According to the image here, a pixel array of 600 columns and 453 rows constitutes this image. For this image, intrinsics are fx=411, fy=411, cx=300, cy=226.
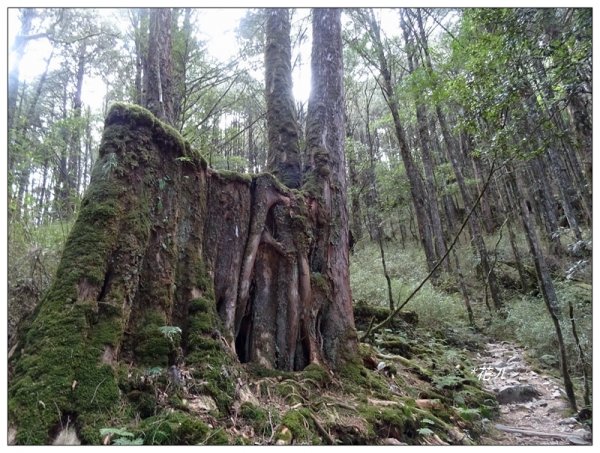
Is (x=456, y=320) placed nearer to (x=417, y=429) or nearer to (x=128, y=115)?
(x=417, y=429)

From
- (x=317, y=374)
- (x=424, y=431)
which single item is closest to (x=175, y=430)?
(x=317, y=374)

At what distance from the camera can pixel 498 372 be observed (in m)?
6.97

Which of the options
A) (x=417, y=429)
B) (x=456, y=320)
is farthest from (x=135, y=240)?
(x=456, y=320)

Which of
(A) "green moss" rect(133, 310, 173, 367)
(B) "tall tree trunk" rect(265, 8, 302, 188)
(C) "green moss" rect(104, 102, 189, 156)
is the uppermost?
(B) "tall tree trunk" rect(265, 8, 302, 188)

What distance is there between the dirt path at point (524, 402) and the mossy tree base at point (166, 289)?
2.18 meters

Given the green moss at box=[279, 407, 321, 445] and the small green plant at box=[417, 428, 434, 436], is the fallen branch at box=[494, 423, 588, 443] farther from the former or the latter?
the green moss at box=[279, 407, 321, 445]

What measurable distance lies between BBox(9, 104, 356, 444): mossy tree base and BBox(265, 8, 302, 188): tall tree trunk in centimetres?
84

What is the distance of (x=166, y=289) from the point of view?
3703 millimetres

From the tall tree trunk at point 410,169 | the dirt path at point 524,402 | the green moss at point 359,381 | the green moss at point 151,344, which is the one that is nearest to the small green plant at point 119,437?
the green moss at point 151,344

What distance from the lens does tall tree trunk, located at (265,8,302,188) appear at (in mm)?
5855

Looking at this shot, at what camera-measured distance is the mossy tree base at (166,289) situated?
2785 millimetres

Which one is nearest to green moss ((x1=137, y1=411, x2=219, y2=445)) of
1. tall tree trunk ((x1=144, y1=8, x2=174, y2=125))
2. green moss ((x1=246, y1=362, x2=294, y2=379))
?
green moss ((x1=246, y1=362, x2=294, y2=379))

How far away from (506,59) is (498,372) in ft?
16.4

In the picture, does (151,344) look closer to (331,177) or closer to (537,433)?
(331,177)
